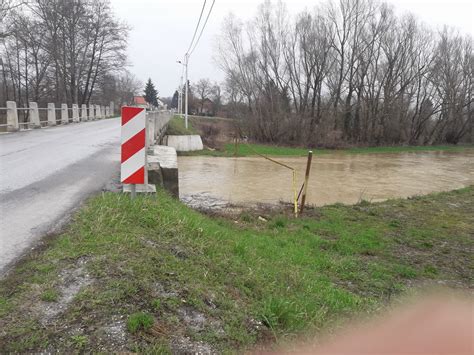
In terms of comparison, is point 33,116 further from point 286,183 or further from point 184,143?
point 286,183

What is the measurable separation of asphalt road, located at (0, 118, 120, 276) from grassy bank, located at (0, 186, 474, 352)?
0.41 meters

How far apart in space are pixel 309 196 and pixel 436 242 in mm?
5779

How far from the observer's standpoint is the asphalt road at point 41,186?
4.28 metres

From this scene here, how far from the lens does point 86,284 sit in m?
2.92

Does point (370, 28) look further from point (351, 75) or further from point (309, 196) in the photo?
point (309, 196)

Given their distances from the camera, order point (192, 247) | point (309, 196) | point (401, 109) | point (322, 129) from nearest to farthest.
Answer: point (192, 247) < point (309, 196) < point (322, 129) < point (401, 109)

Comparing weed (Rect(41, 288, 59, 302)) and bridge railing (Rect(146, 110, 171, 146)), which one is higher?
bridge railing (Rect(146, 110, 171, 146))

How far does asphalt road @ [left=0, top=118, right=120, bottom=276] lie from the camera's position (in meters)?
4.28

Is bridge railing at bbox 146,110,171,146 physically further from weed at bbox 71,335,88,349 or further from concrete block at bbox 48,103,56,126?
concrete block at bbox 48,103,56,126

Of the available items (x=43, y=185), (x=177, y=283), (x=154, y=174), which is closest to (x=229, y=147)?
(x=154, y=174)

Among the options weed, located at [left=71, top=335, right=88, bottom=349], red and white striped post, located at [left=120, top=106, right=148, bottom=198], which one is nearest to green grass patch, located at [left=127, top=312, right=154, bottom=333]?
weed, located at [left=71, top=335, right=88, bottom=349]

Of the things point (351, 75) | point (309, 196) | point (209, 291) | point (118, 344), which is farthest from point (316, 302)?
point (351, 75)

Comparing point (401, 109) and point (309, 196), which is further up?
point (401, 109)

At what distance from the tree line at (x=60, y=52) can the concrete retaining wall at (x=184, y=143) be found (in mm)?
15903
